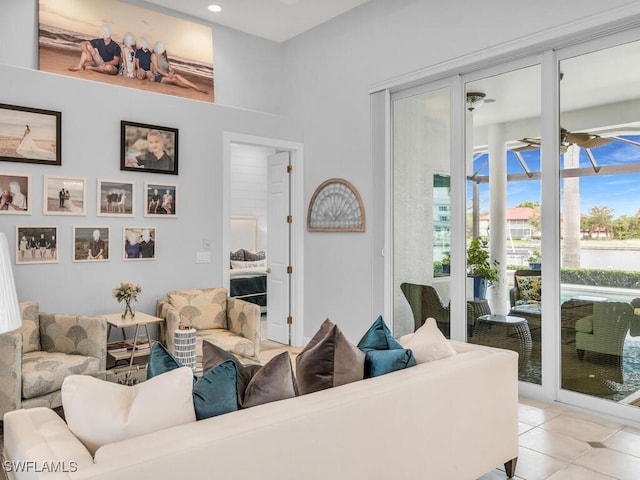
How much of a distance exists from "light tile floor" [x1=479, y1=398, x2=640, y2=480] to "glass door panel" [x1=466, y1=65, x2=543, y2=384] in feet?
1.62

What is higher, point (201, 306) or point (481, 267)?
point (481, 267)

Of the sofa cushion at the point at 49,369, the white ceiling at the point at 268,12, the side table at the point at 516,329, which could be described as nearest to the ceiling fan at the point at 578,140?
the side table at the point at 516,329

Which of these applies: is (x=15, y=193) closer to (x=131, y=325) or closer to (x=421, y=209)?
(x=131, y=325)

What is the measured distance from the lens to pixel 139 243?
4.78m

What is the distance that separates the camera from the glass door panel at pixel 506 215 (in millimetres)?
3928

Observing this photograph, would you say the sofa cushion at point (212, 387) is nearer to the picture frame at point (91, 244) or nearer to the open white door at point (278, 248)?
the picture frame at point (91, 244)

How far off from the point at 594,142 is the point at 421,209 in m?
1.58

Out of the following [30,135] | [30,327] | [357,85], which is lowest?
[30,327]

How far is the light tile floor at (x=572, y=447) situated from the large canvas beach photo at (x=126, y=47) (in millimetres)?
4425

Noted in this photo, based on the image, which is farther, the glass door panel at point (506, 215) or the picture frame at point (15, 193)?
the picture frame at point (15, 193)

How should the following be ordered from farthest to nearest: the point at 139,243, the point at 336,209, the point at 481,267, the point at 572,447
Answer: the point at 336,209 → the point at 139,243 → the point at 481,267 → the point at 572,447

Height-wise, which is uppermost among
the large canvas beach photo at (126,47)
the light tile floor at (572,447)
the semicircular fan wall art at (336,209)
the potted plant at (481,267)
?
the large canvas beach photo at (126,47)

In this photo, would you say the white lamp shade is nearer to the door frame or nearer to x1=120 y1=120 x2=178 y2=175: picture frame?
x1=120 y1=120 x2=178 y2=175: picture frame

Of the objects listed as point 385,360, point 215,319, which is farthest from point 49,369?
point 385,360
